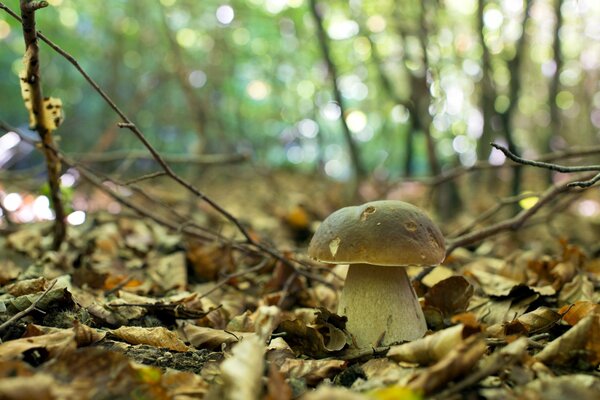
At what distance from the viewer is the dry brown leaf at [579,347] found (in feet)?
4.74

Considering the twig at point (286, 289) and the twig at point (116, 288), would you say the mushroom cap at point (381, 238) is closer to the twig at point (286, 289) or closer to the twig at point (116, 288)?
the twig at point (286, 289)

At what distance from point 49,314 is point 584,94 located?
32.5 feet

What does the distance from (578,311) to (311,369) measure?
3.38 ft

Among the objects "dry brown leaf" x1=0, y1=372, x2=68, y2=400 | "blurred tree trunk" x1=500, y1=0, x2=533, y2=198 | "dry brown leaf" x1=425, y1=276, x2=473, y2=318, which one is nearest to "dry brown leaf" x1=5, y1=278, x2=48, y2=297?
"dry brown leaf" x1=0, y1=372, x2=68, y2=400

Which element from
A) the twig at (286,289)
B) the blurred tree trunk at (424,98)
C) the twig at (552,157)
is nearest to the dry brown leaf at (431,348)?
the twig at (286,289)

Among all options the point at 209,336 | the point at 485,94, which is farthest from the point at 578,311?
the point at 485,94

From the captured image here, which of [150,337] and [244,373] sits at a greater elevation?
[244,373]

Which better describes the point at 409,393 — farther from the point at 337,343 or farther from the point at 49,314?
the point at 49,314

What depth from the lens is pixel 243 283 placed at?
9.94 feet

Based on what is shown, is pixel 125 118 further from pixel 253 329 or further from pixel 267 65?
pixel 267 65

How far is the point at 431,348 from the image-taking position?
4.66ft

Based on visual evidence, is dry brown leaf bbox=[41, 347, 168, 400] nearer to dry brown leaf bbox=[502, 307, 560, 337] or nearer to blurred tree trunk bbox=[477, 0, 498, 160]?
dry brown leaf bbox=[502, 307, 560, 337]

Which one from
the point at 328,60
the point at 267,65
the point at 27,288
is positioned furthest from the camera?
the point at 267,65

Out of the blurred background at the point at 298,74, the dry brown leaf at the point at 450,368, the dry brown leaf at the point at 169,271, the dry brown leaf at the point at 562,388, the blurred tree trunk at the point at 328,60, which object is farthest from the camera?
the blurred background at the point at 298,74
